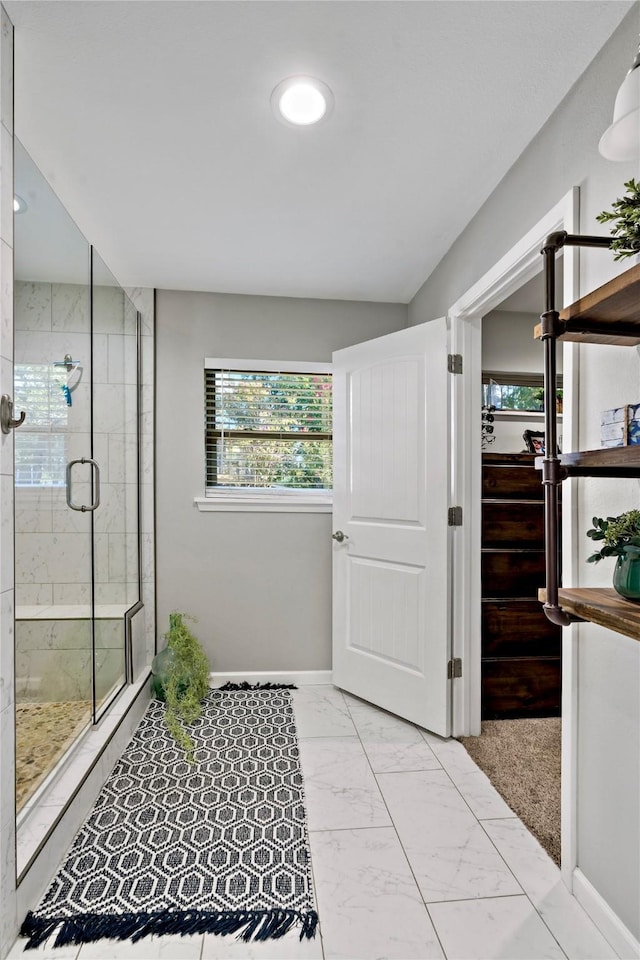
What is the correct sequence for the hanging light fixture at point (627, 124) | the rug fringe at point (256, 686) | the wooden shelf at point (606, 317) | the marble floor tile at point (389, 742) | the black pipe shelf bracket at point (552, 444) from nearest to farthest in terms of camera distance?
the hanging light fixture at point (627, 124) → the wooden shelf at point (606, 317) → the black pipe shelf bracket at point (552, 444) → the marble floor tile at point (389, 742) → the rug fringe at point (256, 686)

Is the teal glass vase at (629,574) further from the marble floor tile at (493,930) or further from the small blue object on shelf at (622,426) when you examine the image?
the marble floor tile at (493,930)

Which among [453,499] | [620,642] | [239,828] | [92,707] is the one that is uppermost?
[453,499]

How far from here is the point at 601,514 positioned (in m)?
1.45

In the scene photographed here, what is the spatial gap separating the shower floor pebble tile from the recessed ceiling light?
235cm

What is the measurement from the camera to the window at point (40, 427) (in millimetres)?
1628

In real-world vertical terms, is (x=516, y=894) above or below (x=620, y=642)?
below

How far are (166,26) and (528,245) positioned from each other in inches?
48.9

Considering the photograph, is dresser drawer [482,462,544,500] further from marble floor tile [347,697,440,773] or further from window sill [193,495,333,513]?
marble floor tile [347,697,440,773]

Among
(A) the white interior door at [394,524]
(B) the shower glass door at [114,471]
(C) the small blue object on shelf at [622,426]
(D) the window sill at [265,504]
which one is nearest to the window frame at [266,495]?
(D) the window sill at [265,504]

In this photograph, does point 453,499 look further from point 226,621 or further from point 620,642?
point 226,621

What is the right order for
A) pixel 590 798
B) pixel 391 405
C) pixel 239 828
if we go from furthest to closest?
1. pixel 391 405
2. pixel 239 828
3. pixel 590 798

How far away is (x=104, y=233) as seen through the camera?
2459mm

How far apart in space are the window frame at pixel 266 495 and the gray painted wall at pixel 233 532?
0.04 m

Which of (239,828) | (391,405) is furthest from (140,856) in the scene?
(391,405)
